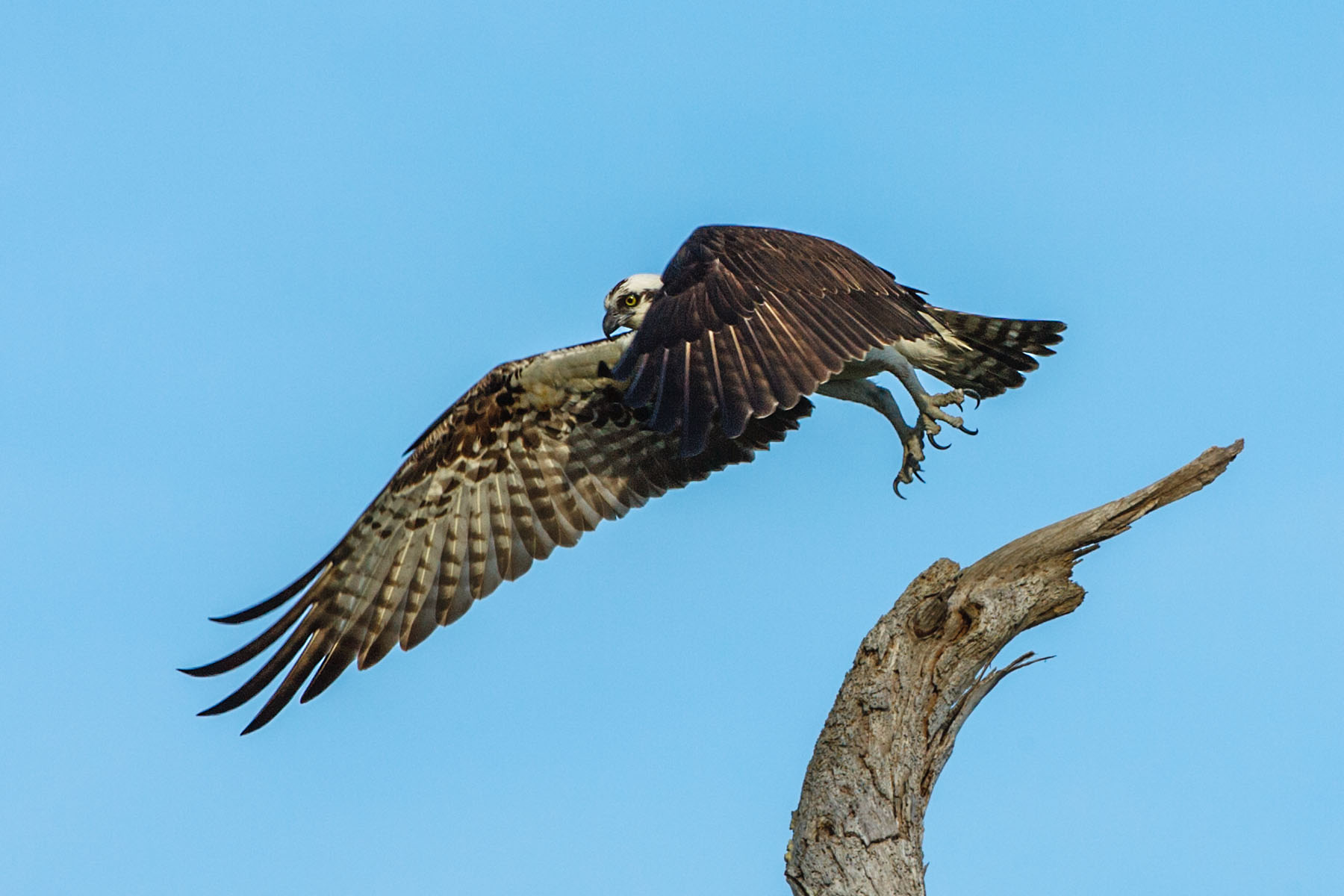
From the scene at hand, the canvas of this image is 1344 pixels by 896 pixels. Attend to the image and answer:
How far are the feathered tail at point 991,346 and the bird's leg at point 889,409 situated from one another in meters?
0.60

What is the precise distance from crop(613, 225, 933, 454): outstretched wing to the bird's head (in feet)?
5.50

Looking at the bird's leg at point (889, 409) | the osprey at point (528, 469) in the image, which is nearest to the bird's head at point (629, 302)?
the osprey at point (528, 469)

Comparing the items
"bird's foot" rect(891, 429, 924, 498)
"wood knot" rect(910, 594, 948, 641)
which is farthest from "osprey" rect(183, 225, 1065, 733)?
"wood knot" rect(910, 594, 948, 641)

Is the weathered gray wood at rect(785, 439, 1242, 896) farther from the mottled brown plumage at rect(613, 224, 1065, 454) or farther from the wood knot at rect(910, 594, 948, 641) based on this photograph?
the mottled brown plumage at rect(613, 224, 1065, 454)

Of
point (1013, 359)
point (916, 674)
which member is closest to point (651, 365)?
point (916, 674)

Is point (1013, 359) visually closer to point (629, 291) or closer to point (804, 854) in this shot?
point (629, 291)

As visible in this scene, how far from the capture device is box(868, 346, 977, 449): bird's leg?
9.27m

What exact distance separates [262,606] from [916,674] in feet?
15.1

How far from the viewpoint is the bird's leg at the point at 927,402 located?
927 cm

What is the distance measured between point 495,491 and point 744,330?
3510 mm

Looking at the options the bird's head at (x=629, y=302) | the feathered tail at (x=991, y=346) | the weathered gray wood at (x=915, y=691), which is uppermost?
the bird's head at (x=629, y=302)

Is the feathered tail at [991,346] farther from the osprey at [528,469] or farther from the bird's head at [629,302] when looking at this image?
the bird's head at [629,302]

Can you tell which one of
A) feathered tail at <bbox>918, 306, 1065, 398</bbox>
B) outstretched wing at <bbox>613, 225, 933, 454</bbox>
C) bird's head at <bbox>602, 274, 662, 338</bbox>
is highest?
bird's head at <bbox>602, 274, 662, 338</bbox>

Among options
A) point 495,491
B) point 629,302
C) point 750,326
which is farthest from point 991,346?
point 495,491
